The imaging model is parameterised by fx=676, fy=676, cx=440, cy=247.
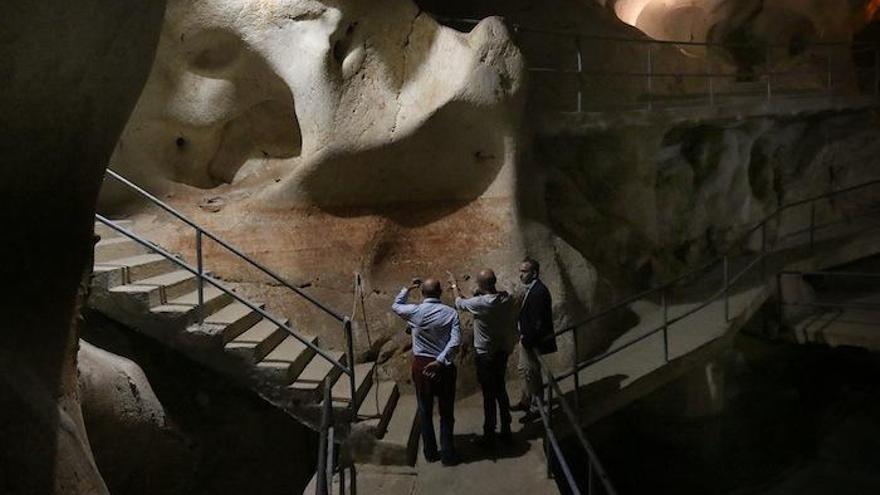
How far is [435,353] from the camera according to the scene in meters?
6.01

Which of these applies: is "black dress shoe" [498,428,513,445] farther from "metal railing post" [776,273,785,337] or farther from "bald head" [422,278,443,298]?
"metal railing post" [776,273,785,337]

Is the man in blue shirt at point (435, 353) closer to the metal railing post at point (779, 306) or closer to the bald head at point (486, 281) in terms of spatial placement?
the bald head at point (486, 281)

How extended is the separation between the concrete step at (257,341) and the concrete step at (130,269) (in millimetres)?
1220

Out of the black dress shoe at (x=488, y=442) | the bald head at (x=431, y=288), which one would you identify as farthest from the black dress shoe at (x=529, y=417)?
the bald head at (x=431, y=288)

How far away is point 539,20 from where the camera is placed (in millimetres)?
12367

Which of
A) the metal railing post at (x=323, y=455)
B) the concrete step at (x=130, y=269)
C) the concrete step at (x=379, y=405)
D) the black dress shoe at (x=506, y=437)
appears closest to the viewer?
the metal railing post at (x=323, y=455)

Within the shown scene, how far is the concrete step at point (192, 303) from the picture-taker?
6.57m

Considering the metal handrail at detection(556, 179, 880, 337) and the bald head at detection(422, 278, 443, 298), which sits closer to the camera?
the bald head at detection(422, 278, 443, 298)

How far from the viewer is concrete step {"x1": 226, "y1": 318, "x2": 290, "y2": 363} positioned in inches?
265

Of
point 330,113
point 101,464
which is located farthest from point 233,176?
point 101,464

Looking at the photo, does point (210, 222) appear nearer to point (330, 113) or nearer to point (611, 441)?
point (330, 113)

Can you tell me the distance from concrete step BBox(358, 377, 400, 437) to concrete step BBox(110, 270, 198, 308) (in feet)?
7.45

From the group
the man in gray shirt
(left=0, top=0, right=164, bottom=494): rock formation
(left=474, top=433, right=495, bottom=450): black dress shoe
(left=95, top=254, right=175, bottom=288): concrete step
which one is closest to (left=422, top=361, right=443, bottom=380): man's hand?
the man in gray shirt

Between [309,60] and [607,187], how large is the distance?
5.13 m
